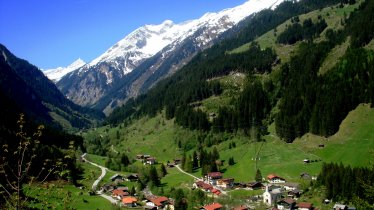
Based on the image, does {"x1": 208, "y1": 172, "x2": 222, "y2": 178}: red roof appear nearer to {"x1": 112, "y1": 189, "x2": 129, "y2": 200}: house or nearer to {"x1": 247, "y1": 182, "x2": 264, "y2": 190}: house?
Answer: {"x1": 247, "y1": 182, "x2": 264, "y2": 190}: house

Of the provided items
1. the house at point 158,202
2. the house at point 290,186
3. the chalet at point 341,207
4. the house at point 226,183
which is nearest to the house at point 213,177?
the house at point 226,183

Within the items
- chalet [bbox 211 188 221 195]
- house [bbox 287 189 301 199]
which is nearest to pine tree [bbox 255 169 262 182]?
chalet [bbox 211 188 221 195]

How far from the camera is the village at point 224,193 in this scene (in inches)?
4843

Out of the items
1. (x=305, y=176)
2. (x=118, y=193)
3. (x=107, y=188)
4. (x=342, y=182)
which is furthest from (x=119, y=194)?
(x=342, y=182)

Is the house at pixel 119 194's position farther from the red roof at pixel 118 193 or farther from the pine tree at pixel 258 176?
the pine tree at pixel 258 176

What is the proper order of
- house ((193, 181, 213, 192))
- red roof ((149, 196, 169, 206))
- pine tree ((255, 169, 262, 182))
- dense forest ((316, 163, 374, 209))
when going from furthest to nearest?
pine tree ((255, 169, 262, 182)) → house ((193, 181, 213, 192)) → red roof ((149, 196, 169, 206)) → dense forest ((316, 163, 374, 209))

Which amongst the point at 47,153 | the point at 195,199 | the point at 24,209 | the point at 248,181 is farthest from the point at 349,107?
the point at 24,209

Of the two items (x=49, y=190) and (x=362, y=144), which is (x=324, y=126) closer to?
(x=362, y=144)

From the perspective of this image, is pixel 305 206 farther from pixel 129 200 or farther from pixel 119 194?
pixel 119 194

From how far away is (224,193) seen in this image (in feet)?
474

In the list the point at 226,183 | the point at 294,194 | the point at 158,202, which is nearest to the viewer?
the point at 158,202

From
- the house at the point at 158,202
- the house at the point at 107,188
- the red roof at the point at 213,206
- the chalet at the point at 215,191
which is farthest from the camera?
the house at the point at 107,188

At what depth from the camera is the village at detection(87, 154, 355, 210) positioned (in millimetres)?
123000

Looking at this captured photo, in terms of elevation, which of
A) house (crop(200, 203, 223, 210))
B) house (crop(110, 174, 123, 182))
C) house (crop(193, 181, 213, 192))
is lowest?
house (crop(193, 181, 213, 192))
